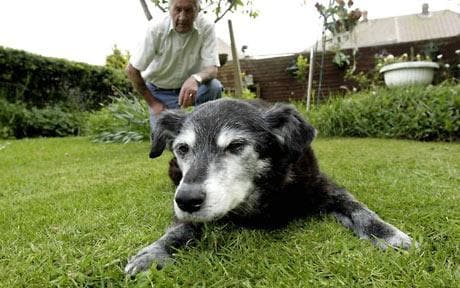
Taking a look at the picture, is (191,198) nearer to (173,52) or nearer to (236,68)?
(173,52)

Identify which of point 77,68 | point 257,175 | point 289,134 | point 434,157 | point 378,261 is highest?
point 77,68

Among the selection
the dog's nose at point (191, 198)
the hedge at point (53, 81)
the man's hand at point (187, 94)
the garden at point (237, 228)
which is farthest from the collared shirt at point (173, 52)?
the hedge at point (53, 81)

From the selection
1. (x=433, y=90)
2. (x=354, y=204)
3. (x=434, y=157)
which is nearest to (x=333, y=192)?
(x=354, y=204)

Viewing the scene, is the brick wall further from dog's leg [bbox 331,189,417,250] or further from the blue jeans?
dog's leg [bbox 331,189,417,250]

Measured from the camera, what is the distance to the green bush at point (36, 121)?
9.27m

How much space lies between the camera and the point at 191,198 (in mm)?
1690

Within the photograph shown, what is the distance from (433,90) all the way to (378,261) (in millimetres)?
6144

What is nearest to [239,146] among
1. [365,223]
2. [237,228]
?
[237,228]

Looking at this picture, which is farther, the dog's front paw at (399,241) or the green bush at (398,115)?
the green bush at (398,115)

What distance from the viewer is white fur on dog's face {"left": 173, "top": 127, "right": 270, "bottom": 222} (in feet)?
5.73

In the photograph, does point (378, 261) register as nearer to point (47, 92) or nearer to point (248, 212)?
point (248, 212)

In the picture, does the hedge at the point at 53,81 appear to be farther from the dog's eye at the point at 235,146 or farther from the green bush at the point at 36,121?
the dog's eye at the point at 235,146

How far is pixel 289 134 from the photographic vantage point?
2.15 meters

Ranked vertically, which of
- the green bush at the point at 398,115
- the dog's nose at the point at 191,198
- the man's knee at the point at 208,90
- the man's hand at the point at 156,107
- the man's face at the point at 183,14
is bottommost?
the green bush at the point at 398,115
